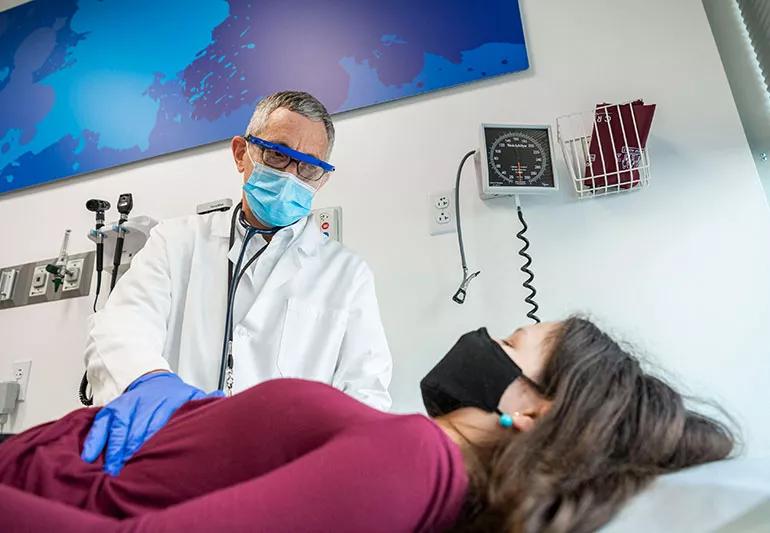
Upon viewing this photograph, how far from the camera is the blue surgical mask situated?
4.98ft

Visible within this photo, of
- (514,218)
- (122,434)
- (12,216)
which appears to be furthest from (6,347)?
(514,218)

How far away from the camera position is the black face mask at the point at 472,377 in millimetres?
935

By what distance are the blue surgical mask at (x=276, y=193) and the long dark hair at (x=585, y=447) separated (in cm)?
85

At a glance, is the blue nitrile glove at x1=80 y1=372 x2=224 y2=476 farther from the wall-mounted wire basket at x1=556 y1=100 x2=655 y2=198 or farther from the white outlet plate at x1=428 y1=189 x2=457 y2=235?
the wall-mounted wire basket at x1=556 y1=100 x2=655 y2=198

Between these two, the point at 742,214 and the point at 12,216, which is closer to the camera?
the point at 742,214

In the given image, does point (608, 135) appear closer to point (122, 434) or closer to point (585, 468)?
point (585, 468)

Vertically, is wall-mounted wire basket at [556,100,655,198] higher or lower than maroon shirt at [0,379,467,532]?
higher

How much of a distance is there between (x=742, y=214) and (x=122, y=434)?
164 centimetres

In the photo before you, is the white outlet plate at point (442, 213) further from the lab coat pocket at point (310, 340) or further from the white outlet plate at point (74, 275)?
the white outlet plate at point (74, 275)

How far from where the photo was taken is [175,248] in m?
1.62

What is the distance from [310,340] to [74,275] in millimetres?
1196

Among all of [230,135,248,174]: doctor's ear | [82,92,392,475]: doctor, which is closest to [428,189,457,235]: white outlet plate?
[82,92,392,475]: doctor

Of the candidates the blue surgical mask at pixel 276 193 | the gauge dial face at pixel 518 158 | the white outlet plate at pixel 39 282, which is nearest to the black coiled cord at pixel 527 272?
the gauge dial face at pixel 518 158

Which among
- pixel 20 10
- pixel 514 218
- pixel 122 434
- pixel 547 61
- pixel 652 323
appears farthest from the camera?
pixel 20 10
